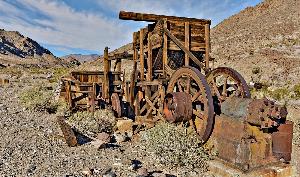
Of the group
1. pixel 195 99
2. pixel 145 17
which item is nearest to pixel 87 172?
pixel 195 99

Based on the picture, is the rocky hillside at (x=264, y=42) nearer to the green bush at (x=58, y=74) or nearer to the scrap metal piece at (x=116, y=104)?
the scrap metal piece at (x=116, y=104)

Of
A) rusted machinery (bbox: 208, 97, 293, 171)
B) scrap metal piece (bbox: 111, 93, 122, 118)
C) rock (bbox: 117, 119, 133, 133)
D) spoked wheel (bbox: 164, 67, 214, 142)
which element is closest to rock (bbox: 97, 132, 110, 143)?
rock (bbox: 117, 119, 133, 133)

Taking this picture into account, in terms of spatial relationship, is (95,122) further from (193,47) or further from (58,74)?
(58,74)

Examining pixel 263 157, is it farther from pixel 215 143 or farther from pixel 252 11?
pixel 252 11

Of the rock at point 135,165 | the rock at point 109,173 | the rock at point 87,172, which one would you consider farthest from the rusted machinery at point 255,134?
the rock at point 87,172

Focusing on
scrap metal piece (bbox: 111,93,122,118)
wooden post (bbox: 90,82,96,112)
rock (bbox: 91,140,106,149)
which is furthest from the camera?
wooden post (bbox: 90,82,96,112)

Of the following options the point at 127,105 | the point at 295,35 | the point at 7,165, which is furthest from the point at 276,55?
the point at 7,165

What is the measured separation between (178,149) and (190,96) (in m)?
1.39

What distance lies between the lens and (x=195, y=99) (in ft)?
26.2

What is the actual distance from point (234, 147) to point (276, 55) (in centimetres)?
2174

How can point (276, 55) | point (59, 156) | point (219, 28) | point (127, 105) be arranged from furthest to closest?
point (219, 28) → point (276, 55) → point (127, 105) → point (59, 156)

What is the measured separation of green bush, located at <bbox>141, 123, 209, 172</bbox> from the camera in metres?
7.03

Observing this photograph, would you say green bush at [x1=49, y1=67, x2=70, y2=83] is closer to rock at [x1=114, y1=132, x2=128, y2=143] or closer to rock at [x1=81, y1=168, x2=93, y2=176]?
rock at [x1=114, y1=132, x2=128, y2=143]

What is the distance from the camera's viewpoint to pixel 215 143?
7.11 meters
